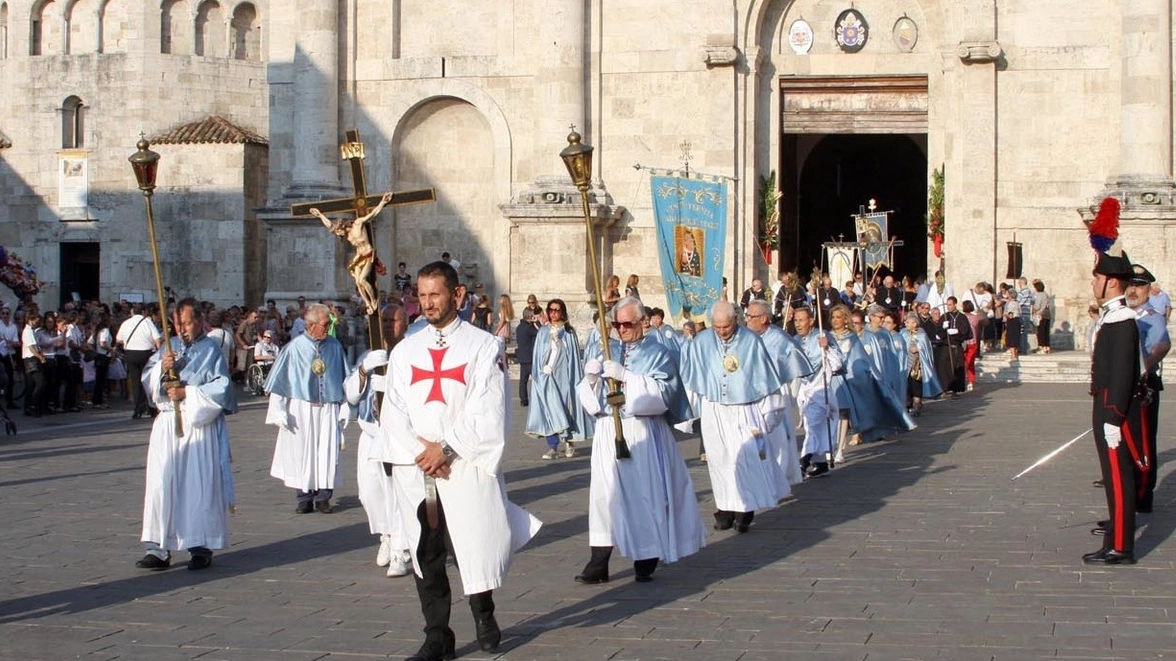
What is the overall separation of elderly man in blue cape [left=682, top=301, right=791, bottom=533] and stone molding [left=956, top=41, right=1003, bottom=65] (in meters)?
18.3

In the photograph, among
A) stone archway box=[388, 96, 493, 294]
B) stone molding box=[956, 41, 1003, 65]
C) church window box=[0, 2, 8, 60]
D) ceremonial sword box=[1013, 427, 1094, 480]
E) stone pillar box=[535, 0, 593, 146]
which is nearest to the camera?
ceremonial sword box=[1013, 427, 1094, 480]

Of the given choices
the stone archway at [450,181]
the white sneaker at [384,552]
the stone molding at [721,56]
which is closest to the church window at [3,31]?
the stone archway at [450,181]

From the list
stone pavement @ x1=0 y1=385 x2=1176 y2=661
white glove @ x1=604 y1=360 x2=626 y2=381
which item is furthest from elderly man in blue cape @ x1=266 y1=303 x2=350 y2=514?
white glove @ x1=604 y1=360 x2=626 y2=381

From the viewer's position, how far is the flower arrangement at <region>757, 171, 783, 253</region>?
3109 centimetres

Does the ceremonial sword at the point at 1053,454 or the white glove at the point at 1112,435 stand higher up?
the white glove at the point at 1112,435

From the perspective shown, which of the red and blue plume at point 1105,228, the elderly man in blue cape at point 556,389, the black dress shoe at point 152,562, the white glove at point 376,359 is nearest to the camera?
the white glove at point 376,359

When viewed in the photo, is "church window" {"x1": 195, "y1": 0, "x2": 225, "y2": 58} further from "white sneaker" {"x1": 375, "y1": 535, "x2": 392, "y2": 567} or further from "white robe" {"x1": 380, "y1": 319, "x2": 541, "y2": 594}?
"white robe" {"x1": 380, "y1": 319, "x2": 541, "y2": 594}

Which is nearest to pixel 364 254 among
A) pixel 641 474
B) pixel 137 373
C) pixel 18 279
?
pixel 641 474

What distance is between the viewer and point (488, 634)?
8266 mm

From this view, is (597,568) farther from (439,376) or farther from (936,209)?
(936,209)

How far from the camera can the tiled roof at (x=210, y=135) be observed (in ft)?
125

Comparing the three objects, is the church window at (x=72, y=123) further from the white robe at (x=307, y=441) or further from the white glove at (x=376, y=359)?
the white glove at (x=376, y=359)

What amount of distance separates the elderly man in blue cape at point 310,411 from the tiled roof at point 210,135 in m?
24.8

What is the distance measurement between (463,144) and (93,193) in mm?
12846
